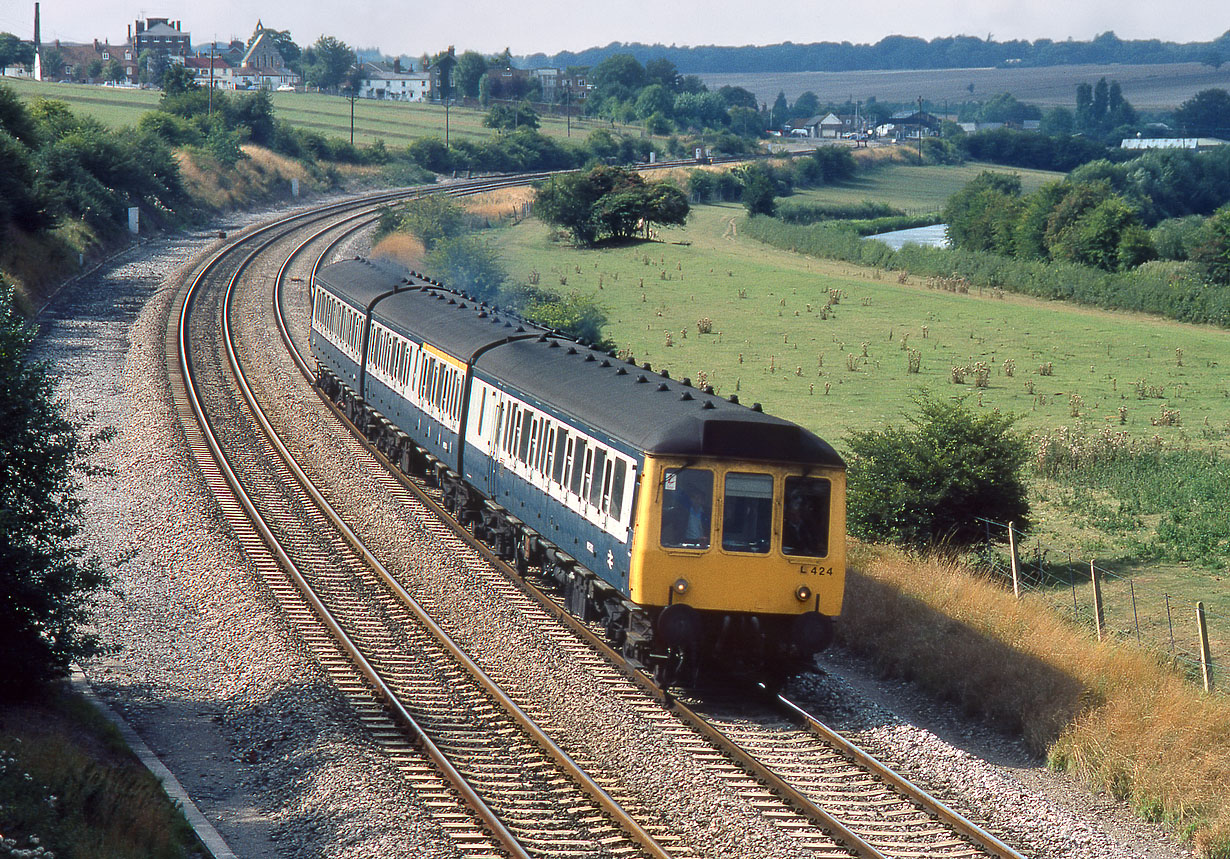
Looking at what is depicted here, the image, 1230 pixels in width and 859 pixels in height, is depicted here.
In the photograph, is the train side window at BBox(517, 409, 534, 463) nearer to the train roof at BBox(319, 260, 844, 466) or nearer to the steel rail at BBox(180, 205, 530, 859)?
the train roof at BBox(319, 260, 844, 466)

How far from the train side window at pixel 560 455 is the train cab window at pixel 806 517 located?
3731 mm

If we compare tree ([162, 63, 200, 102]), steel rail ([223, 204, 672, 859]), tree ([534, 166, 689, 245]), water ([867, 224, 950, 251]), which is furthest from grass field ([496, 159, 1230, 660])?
tree ([162, 63, 200, 102])

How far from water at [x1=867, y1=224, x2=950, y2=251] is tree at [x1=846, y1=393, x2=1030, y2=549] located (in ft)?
237

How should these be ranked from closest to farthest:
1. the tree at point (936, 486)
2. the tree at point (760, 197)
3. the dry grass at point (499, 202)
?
the tree at point (936, 486), the dry grass at point (499, 202), the tree at point (760, 197)

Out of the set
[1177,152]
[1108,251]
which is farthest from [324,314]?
[1177,152]

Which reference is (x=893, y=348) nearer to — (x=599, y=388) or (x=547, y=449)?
(x=547, y=449)

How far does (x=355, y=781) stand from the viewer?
1180cm

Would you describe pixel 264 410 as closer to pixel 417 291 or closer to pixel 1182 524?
pixel 417 291

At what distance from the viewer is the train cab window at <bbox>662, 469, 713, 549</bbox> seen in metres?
13.6

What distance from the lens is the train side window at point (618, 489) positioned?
14.4 metres

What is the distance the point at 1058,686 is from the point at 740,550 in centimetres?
378

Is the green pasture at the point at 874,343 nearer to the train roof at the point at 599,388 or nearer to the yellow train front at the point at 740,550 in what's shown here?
the train roof at the point at 599,388

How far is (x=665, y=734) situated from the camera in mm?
13227

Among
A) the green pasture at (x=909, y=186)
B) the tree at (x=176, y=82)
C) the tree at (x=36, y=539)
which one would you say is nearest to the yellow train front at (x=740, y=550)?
the tree at (x=36, y=539)
